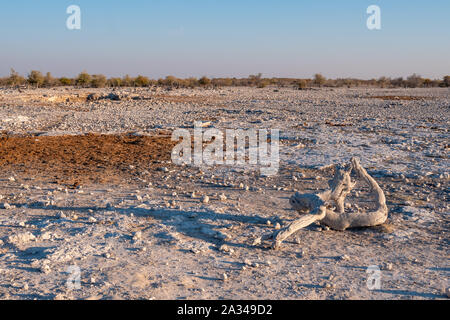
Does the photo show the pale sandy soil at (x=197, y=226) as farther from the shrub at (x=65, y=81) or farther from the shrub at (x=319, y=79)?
the shrub at (x=319, y=79)

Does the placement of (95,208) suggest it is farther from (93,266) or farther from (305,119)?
(305,119)

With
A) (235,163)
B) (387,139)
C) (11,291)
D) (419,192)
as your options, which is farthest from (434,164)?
(11,291)

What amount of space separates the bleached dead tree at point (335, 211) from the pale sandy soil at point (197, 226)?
13cm

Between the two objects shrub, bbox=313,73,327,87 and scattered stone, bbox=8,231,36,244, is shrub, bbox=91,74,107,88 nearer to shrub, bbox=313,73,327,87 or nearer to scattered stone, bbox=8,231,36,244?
shrub, bbox=313,73,327,87

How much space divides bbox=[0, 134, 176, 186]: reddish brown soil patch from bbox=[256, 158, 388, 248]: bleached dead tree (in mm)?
3247

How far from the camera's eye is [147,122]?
44.4ft

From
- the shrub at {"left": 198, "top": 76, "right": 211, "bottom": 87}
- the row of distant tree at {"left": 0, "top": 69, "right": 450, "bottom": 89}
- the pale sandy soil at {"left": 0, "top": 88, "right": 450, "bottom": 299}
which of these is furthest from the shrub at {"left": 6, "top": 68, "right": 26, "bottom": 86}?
the pale sandy soil at {"left": 0, "top": 88, "right": 450, "bottom": 299}

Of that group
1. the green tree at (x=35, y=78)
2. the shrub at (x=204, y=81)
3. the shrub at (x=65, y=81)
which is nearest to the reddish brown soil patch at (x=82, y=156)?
the green tree at (x=35, y=78)

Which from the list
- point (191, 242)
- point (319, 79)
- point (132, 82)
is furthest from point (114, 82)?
point (191, 242)

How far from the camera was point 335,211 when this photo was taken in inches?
200

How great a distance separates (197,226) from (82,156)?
4.45 m

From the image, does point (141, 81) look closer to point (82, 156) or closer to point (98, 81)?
point (98, 81)

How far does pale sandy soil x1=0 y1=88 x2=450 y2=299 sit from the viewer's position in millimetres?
3475
